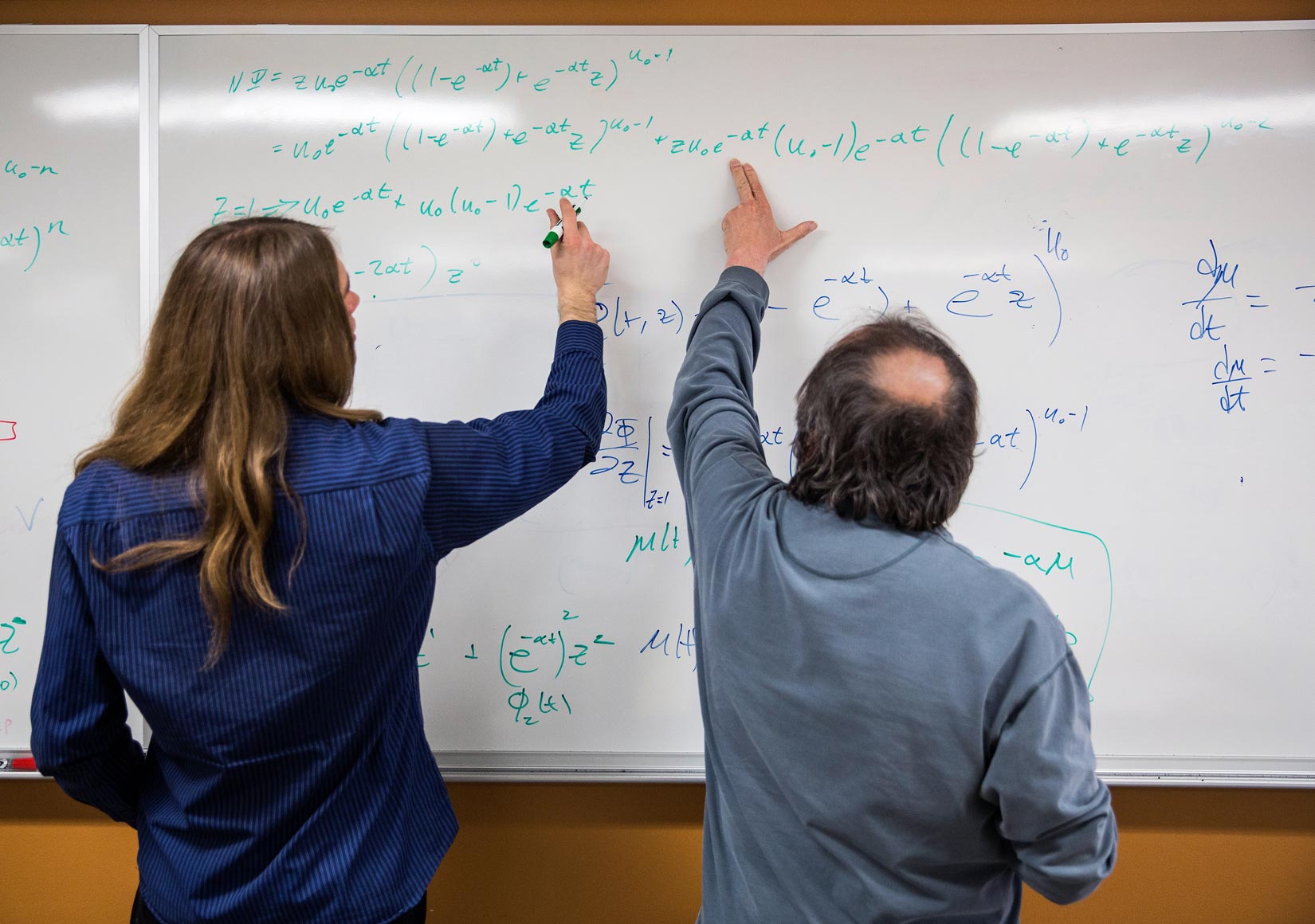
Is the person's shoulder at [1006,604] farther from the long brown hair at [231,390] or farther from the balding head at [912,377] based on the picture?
the long brown hair at [231,390]

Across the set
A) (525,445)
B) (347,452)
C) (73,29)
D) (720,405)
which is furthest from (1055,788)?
(73,29)

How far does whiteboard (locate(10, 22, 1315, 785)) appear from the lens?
1.38 m

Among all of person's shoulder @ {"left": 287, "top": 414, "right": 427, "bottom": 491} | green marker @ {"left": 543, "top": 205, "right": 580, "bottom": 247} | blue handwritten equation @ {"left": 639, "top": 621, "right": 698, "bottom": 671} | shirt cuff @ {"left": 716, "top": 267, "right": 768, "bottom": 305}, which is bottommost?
blue handwritten equation @ {"left": 639, "top": 621, "right": 698, "bottom": 671}

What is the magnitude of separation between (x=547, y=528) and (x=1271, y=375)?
51.2 inches

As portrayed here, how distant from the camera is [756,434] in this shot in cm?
103

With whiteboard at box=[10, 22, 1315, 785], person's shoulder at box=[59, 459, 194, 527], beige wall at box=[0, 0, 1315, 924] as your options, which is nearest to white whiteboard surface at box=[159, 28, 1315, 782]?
whiteboard at box=[10, 22, 1315, 785]

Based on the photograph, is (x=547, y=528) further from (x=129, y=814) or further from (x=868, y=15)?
(x=868, y=15)

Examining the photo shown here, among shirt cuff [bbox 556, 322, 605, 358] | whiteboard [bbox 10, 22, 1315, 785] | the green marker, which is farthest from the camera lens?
whiteboard [bbox 10, 22, 1315, 785]

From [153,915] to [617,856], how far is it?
79cm

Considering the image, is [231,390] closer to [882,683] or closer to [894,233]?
[882,683]

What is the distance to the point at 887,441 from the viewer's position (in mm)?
844

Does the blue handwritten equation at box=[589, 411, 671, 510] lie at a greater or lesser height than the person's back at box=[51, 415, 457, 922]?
greater

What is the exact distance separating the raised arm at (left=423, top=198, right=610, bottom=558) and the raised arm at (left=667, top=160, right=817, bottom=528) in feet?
0.43

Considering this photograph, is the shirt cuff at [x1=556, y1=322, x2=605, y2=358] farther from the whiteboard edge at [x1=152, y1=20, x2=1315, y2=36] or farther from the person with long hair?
the whiteboard edge at [x1=152, y1=20, x2=1315, y2=36]
